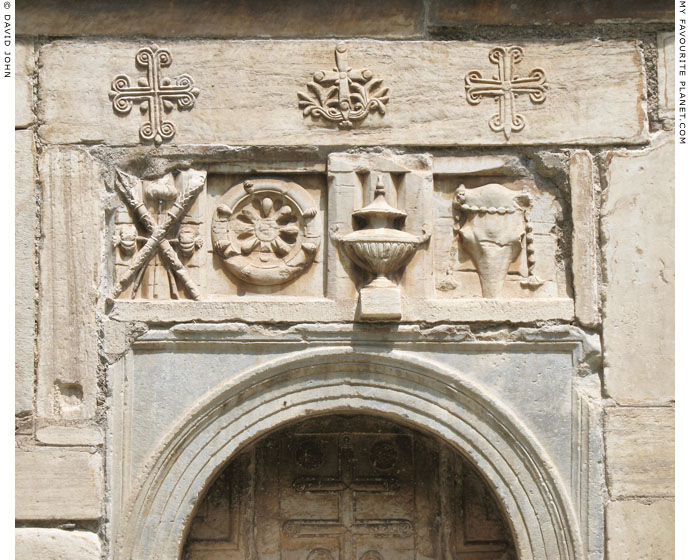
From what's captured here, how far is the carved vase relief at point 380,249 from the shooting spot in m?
4.19

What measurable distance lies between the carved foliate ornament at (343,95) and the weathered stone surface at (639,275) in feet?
3.49

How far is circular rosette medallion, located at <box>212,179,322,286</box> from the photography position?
4332mm

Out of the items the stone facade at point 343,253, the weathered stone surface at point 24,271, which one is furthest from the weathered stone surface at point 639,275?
the weathered stone surface at point 24,271

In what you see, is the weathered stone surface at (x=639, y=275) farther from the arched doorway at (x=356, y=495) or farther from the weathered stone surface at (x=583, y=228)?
the arched doorway at (x=356, y=495)

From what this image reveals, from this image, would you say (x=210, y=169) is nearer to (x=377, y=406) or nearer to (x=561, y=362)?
(x=377, y=406)

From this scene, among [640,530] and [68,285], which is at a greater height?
[68,285]

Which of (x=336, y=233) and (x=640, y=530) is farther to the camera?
(x=336, y=233)

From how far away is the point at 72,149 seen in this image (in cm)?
430

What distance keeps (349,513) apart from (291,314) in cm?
118

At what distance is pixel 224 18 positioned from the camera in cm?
434

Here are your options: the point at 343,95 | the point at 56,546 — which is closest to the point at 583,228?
the point at 343,95

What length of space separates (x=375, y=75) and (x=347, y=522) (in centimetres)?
217

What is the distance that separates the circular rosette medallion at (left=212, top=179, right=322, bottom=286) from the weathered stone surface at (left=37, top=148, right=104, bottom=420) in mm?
568

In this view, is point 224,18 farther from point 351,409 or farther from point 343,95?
point 351,409
